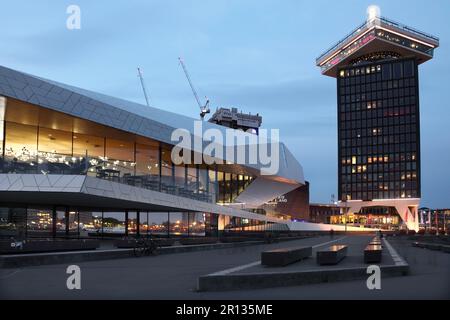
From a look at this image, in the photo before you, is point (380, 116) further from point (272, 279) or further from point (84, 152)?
point (272, 279)

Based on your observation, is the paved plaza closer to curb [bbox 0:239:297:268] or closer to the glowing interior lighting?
curb [bbox 0:239:297:268]

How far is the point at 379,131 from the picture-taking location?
452 feet

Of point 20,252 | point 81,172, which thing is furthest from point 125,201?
point 20,252

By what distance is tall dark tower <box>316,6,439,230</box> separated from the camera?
438 feet

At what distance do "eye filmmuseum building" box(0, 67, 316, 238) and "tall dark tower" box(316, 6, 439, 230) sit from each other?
87821 mm

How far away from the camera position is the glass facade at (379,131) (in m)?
134

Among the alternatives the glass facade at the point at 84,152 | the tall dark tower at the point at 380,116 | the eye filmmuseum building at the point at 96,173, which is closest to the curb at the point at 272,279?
the eye filmmuseum building at the point at 96,173

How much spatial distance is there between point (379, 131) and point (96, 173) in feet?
394

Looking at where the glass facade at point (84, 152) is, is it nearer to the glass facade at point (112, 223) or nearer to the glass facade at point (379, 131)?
the glass facade at point (112, 223)

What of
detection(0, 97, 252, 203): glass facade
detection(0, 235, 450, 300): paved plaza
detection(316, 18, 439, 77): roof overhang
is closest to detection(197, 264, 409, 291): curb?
detection(0, 235, 450, 300): paved plaza

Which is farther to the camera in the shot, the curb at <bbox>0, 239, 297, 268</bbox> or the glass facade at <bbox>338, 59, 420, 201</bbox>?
the glass facade at <bbox>338, 59, 420, 201</bbox>

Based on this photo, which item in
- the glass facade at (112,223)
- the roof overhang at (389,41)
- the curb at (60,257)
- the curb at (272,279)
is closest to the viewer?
the curb at (272,279)

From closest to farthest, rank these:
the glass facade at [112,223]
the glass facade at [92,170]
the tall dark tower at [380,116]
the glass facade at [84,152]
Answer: the glass facade at [84,152], the glass facade at [92,170], the glass facade at [112,223], the tall dark tower at [380,116]

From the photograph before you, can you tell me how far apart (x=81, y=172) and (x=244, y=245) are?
13.1m
